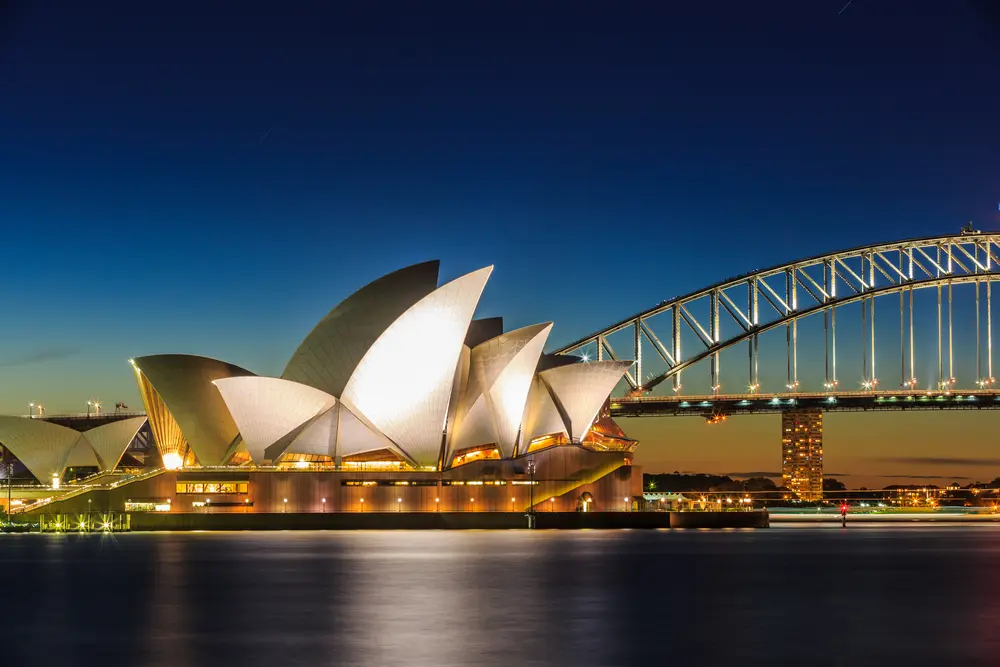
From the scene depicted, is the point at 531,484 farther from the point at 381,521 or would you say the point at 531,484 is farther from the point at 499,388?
the point at 381,521

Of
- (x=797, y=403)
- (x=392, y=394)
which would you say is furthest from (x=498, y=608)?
(x=797, y=403)

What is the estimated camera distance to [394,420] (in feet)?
265

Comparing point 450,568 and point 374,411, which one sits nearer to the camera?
point 450,568

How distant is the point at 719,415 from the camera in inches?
4601

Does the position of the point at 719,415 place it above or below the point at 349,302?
below

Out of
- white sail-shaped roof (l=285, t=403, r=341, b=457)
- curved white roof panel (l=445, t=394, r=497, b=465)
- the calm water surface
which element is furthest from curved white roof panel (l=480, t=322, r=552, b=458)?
the calm water surface

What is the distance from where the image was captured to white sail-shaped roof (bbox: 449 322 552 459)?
8081cm

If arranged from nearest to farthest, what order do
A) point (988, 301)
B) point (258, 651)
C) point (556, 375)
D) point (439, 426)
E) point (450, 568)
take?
1. point (258, 651)
2. point (450, 568)
3. point (439, 426)
4. point (556, 375)
5. point (988, 301)


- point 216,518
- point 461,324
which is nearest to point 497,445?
point 461,324

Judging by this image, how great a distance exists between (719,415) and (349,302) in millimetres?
49051

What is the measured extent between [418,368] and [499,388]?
701 centimetres

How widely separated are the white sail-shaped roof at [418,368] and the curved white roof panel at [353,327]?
1.39m

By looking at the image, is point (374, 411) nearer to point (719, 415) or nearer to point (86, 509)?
point (86, 509)

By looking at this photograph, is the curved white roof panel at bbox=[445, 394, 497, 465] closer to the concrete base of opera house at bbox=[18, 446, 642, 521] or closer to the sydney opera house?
the sydney opera house
